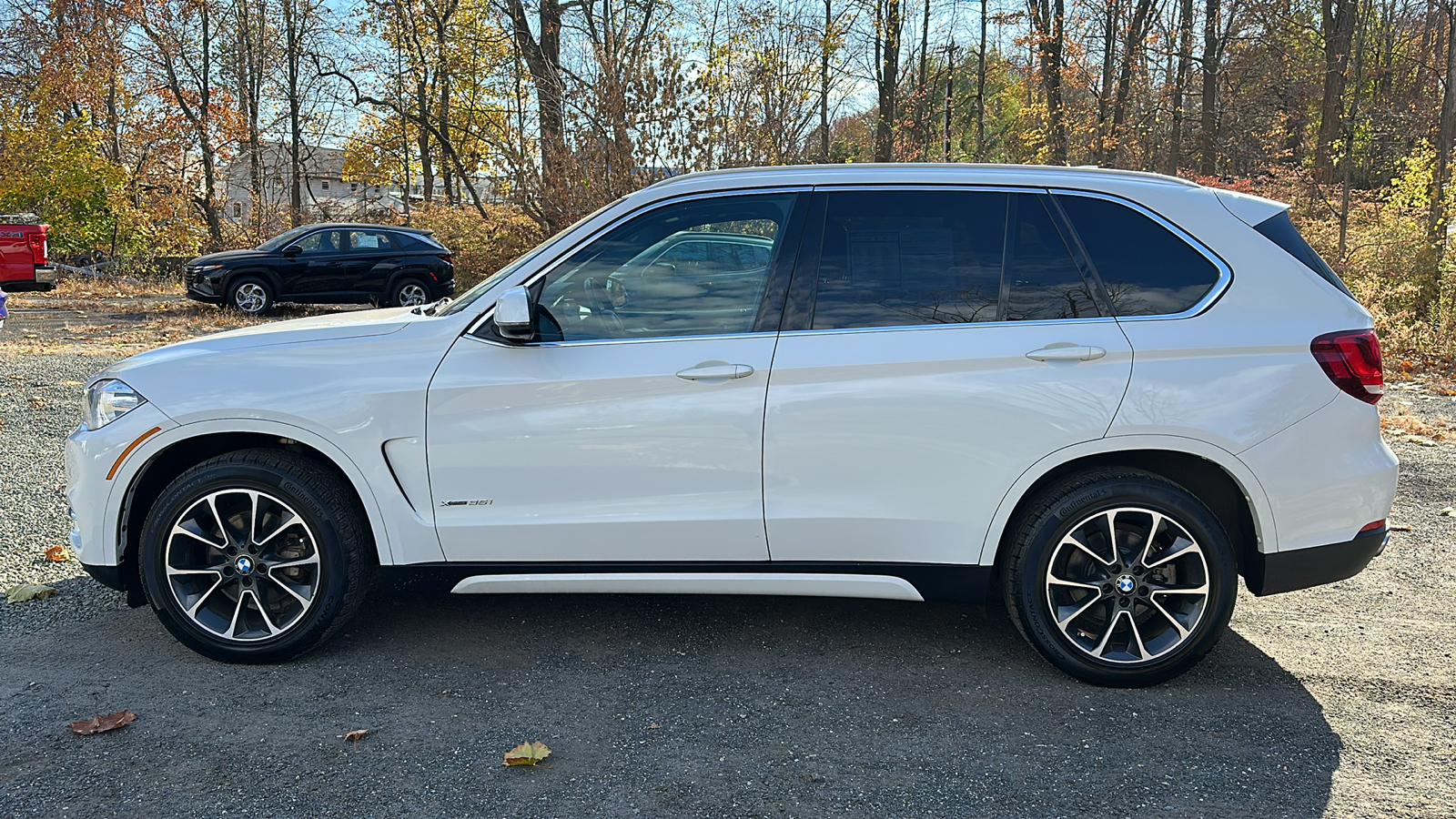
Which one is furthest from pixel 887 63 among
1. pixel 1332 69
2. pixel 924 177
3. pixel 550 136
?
pixel 924 177

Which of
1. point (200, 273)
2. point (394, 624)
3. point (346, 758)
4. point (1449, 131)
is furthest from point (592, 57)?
point (346, 758)

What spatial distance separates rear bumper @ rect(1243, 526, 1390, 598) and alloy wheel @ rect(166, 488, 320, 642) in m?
3.34

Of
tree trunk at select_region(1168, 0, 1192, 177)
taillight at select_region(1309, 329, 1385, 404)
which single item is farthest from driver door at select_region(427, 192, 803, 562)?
tree trunk at select_region(1168, 0, 1192, 177)

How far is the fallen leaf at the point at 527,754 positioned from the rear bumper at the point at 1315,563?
98.0 inches

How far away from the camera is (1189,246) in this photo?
378 centimetres

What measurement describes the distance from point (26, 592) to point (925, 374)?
388cm

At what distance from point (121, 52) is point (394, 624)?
104ft

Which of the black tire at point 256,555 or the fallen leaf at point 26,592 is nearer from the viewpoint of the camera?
the black tire at point 256,555

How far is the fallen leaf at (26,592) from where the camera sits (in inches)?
181

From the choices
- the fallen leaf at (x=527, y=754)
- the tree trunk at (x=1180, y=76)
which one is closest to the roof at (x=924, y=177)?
the fallen leaf at (x=527, y=754)

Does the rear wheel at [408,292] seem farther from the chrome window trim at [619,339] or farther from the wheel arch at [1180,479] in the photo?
the wheel arch at [1180,479]

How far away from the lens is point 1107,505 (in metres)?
3.71

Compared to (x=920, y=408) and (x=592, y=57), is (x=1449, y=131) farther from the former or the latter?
(x=920, y=408)

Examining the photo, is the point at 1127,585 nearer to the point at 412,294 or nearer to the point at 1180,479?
the point at 1180,479
